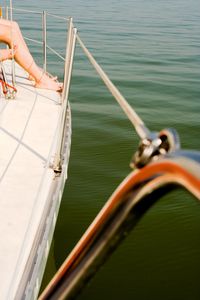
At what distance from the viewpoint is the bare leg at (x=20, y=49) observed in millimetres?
4711

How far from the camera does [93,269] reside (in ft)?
2.39

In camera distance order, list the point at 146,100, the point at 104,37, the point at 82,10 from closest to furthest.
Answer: the point at 146,100
the point at 104,37
the point at 82,10

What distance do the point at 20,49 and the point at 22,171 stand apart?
7.49 ft

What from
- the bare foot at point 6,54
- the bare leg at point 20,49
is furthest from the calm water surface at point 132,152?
the bare foot at point 6,54

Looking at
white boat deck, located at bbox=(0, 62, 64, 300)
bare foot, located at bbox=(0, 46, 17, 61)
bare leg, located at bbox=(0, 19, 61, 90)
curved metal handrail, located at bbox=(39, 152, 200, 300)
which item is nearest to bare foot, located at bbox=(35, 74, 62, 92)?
bare leg, located at bbox=(0, 19, 61, 90)

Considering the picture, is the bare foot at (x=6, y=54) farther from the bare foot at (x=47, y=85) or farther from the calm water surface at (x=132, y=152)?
the calm water surface at (x=132, y=152)

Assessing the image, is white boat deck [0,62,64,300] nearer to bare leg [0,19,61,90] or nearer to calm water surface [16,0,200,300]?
bare leg [0,19,61,90]

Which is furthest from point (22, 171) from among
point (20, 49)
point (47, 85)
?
point (47, 85)

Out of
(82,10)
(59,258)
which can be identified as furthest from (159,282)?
(82,10)

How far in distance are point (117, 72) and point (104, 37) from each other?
5.18 m

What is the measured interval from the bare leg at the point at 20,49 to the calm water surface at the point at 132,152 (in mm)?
996

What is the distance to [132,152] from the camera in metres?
5.47

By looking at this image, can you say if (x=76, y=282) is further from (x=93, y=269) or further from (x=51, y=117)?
(x=51, y=117)

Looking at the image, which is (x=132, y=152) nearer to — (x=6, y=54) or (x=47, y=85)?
(x=47, y=85)
